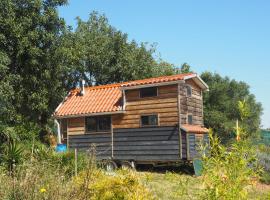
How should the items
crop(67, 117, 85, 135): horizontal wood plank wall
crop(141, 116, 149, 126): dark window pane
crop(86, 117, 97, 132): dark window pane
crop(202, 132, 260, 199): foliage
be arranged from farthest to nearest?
crop(67, 117, 85, 135): horizontal wood plank wall
crop(86, 117, 97, 132): dark window pane
crop(141, 116, 149, 126): dark window pane
crop(202, 132, 260, 199): foliage

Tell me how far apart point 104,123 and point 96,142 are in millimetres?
1271

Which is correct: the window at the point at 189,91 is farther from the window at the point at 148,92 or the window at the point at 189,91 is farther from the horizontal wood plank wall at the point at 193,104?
the window at the point at 148,92

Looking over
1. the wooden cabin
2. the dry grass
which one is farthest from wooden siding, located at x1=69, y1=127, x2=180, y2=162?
the dry grass

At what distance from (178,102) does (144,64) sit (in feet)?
45.7

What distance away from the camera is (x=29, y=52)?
23.1m

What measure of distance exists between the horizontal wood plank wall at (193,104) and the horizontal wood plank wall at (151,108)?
26.3 inches

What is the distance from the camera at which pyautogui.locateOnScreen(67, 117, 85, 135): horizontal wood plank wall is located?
982 inches

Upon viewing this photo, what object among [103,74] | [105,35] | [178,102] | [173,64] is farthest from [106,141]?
[173,64]

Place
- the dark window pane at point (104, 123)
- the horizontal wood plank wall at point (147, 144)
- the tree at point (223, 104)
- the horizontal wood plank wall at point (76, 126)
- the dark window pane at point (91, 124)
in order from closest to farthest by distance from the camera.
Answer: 1. the horizontal wood plank wall at point (147, 144)
2. the dark window pane at point (104, 123)
3. the dark window pane at point (91, 124)
4. the horizontal wood plank wall at point (76, 126)
5. the tree at point (223, 104)

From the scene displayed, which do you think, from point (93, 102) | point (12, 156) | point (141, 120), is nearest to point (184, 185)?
point (12, 156)

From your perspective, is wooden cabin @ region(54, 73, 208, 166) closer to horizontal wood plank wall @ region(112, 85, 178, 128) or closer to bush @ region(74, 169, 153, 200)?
horizontal wood plank wall @ region(112, 85, 178, 128)

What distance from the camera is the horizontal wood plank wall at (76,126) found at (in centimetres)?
2495

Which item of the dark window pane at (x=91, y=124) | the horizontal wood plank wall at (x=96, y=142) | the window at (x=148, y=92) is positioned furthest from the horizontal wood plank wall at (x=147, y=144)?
the window at (x=148, y=92)

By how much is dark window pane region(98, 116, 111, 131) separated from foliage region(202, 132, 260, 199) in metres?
20.0
